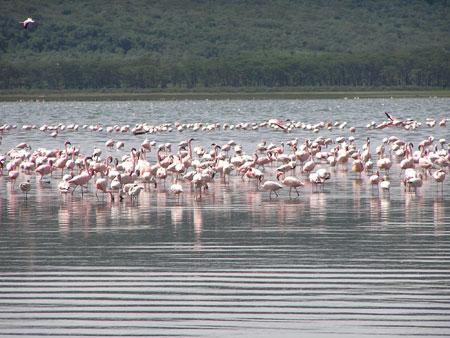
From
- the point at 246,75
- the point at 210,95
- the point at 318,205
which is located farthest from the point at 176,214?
the point at 246,75

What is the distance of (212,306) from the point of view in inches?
495

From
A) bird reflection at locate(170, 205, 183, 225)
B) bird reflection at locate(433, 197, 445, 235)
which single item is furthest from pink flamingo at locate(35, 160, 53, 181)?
bird reflection at locate(433, 197, 445, 235)

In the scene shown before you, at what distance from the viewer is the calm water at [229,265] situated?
11.9 m

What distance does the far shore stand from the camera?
15488cm

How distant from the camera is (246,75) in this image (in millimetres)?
177750

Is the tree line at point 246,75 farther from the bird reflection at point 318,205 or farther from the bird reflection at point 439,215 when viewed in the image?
the bird reflection at point 439,215

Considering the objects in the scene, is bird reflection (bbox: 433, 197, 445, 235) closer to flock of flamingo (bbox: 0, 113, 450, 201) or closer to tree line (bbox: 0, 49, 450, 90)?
flock of flamingo (bbox: 0, 113, 450, 201)

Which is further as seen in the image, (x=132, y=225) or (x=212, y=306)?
(x=132, y=225)

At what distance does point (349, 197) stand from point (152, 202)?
164 inches

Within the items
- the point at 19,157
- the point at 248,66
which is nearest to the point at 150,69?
the point at 248,66

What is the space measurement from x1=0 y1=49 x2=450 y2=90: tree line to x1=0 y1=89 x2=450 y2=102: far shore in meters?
3.88

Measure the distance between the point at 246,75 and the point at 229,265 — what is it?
163396 millimetres

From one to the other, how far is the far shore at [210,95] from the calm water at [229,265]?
426 ft

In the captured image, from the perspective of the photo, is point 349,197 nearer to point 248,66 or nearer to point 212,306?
point 212,306
